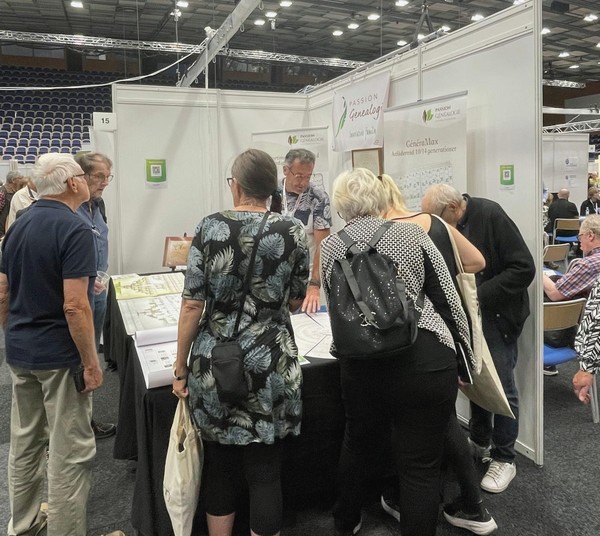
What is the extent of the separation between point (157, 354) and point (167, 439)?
1.04 ft

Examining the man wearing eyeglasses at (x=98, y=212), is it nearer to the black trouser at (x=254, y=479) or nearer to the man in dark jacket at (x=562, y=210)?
the black trouser at (x=254, y=479)

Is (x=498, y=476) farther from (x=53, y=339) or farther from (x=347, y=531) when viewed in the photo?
(x=53, y=339)

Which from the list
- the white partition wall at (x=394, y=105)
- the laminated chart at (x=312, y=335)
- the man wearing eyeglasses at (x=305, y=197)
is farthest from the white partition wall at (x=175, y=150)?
the laminated chart at (x=312, y=335)

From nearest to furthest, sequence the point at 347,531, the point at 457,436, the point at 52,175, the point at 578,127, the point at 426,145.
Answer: the point at 52,175, the point at 457,436, the point at 347,531, the point at 426,145, the point at 578,127

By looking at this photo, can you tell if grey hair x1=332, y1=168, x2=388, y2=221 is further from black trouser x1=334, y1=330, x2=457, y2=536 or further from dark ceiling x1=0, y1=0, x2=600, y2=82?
dark ceiling x1=0, y1=0, x2=600, y2=82

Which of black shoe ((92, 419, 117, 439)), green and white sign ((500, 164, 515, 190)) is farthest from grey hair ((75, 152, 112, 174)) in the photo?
green and white sign ((500, 164, 515, 190))

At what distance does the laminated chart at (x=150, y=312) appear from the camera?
7.62ft

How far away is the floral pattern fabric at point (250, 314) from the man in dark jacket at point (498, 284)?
952mm

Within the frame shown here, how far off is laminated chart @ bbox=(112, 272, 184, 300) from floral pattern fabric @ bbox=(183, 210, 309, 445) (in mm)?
1717

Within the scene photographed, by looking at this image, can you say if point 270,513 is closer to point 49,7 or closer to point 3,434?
point 3,434

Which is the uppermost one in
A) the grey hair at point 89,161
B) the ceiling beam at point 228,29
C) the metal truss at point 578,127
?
the metal truss at point 578,127

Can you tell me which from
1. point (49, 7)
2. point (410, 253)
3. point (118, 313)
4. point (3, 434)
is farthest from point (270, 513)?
point (49, 7)

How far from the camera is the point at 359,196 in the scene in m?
1.51

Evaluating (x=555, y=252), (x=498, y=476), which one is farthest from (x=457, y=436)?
(x=555, y=252)
